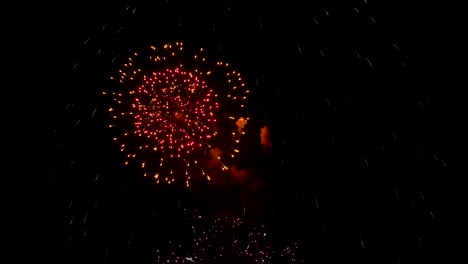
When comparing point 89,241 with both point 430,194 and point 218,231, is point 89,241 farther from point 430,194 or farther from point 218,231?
point 430,194

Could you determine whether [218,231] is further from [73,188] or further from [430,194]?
[430,194]

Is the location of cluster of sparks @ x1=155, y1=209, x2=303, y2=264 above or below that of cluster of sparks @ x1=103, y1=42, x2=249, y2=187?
below

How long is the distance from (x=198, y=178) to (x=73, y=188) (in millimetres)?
3465

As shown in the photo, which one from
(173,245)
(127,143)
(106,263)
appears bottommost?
(106,263)

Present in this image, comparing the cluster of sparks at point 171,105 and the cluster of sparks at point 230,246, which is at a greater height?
the cluster of sparks at point 171,105

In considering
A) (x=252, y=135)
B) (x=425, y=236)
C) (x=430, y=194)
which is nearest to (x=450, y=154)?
(x=430, y=194)

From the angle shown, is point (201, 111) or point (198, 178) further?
point (198, 178)

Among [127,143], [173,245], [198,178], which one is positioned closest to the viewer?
[127,143]

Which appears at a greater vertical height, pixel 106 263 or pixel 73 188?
pixel 73 188

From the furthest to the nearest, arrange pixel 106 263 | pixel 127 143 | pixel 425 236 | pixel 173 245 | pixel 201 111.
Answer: pixel 173 245 < pixel 106 263 < pixel 425 236 < pixel 127 143 < pixel 201 111

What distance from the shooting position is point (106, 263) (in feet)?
32.9

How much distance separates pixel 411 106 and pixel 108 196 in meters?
7.28

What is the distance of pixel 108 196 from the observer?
1016 centimetres

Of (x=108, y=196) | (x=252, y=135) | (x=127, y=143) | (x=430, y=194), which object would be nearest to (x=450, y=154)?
(x=430, y=194)
